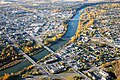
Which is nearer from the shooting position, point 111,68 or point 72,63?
point 111,68

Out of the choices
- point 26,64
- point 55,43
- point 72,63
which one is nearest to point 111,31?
point 55,43

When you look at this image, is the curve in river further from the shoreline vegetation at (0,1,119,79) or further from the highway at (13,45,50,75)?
the shoreline vegetation at (0,1,119,79)

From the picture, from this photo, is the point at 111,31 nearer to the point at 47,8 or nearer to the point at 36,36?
the point at 36,36

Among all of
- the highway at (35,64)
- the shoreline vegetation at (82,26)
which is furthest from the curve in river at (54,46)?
the shoreline vegetation at (82,26)

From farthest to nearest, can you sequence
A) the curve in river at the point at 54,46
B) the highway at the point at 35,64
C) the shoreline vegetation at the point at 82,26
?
the curve in river at the point at 54,46 < the shoreline vegetation at the point at 82,26 < the highway at the point at 35,64

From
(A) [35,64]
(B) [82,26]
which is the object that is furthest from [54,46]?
(B) [82,26]

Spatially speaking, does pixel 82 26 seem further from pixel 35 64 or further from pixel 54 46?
pixel 35 64

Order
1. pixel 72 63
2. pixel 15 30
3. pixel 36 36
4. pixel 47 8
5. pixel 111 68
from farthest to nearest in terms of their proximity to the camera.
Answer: pixel 47 8
pixel 15 30
pixel 36 36
pixel 72 63
pixel 111 68

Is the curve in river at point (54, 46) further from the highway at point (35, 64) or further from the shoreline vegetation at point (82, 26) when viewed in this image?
the shoreline vegetation at point (82, 26)

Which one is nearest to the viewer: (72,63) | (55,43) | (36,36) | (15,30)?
(72,63)
